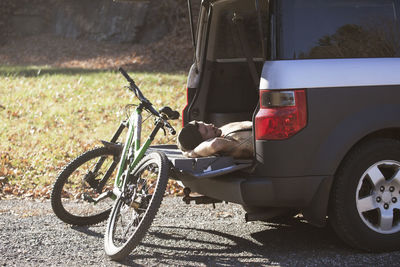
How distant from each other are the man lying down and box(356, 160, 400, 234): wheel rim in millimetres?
910

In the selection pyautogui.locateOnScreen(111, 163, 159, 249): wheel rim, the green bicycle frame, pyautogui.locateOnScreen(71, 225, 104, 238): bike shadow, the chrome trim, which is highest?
the chrome trim

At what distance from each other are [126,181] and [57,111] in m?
7.55

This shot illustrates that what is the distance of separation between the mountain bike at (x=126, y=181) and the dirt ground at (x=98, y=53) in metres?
10.8

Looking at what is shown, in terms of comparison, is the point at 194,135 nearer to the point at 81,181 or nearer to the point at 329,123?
the point at 329,123

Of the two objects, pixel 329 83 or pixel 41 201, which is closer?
pixel 329 83

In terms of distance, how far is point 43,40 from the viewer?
22922 millimetres

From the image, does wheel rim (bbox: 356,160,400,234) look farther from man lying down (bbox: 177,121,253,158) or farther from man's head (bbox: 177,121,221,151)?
man's head (bbox: 177,121,221,151)

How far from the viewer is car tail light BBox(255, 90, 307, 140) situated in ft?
16.6

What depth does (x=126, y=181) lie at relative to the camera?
564 cm

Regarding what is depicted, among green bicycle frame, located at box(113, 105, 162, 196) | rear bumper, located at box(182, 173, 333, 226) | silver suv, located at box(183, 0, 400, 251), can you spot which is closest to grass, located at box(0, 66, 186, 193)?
green bicycle frame, located at box(113, 105, 162, 196)

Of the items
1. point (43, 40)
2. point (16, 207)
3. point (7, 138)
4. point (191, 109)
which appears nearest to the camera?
point (191, 109)

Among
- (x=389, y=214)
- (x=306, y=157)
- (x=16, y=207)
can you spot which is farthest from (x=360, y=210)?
(x=16, y=207)

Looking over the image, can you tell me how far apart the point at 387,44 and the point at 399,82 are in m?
0.31

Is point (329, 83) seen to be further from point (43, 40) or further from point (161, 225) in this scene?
point (43, 40)
